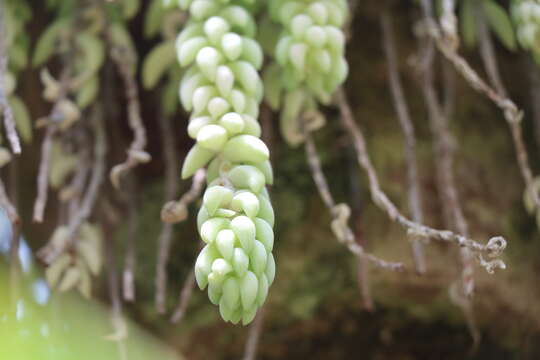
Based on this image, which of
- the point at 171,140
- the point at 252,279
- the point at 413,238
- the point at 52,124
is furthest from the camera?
the point at 171,140

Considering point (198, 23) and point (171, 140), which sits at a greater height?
point (198, 23)

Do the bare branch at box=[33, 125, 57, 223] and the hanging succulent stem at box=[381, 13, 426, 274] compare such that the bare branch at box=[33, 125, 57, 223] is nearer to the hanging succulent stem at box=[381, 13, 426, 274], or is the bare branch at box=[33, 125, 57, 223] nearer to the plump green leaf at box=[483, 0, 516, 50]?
the hanging succulent stem at box=[381, 13, 426, 274]

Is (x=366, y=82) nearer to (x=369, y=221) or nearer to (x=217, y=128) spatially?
(x=369, y=221)

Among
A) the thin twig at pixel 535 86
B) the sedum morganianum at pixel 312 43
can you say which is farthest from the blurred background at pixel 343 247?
the sedum morganianum at pixel 312 43

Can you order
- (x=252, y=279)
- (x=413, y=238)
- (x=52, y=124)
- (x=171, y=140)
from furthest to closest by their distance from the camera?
(x=171, y=140)
(x=52, y=124)
(x=413, y=238)
(x=252, y=279)

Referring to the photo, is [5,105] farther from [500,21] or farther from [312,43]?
[500,21]

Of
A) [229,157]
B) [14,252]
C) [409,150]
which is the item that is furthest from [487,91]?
[14,252]

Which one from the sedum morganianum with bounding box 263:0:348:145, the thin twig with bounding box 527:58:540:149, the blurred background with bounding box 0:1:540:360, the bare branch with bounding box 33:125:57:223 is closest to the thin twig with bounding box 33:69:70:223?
the bare branch with bounding box 33:125:57:223

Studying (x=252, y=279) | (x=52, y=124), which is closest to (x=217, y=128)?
(x=252, y=279)
